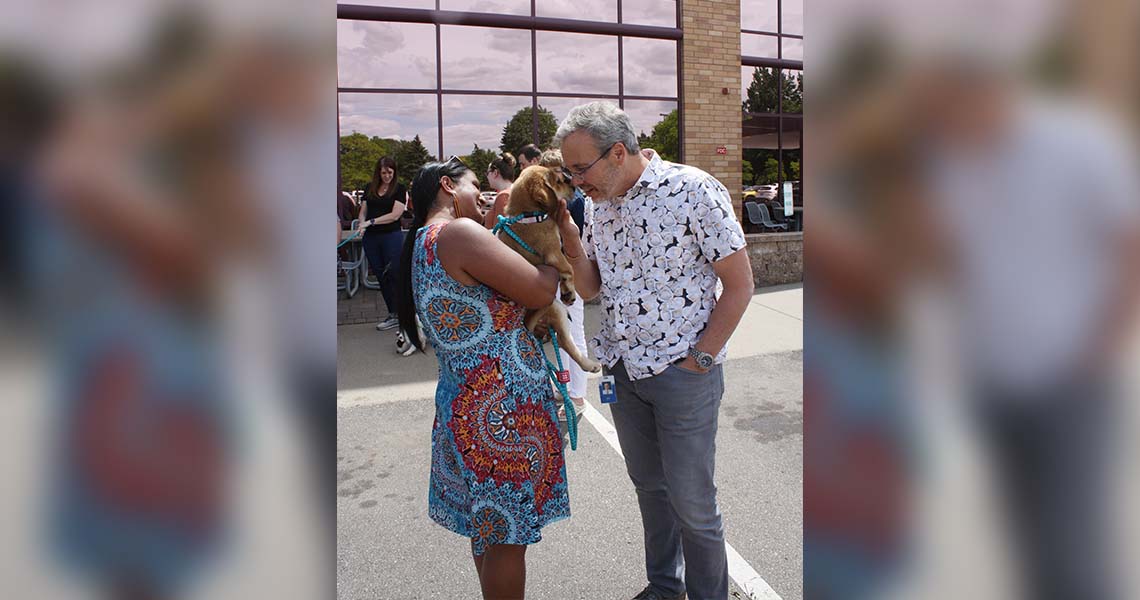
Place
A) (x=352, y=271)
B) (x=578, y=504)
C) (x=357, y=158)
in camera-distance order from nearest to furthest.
→ (x=578, y=504), (x=352, y=271), (x=357, y=158)

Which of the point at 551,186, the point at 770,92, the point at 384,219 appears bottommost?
the point at 551,186

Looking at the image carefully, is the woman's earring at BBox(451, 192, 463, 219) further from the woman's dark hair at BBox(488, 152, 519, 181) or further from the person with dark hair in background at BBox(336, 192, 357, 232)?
the person with dark hair in background at BBox(336, 192, 357, 232)

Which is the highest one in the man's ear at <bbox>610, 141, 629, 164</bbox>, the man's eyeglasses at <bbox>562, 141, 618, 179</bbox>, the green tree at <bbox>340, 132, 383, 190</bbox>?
the green tree at <bbox>340, 132, 383, 190</bbox>

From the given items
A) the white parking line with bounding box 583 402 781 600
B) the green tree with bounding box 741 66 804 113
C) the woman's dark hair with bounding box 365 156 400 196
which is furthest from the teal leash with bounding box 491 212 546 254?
the green tree with bounding box 741 66 804 113

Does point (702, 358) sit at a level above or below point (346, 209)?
below

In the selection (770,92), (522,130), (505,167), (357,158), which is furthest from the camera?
(770,92)

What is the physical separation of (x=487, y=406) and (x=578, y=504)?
1.73 m

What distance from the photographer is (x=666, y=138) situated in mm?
11211

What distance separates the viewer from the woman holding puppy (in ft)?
7.23

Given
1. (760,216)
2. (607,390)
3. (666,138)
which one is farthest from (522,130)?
(607,390)

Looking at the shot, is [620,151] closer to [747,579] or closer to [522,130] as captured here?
[747,579]

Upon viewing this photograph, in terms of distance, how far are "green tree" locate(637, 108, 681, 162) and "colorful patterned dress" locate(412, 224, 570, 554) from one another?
29.5 ft
